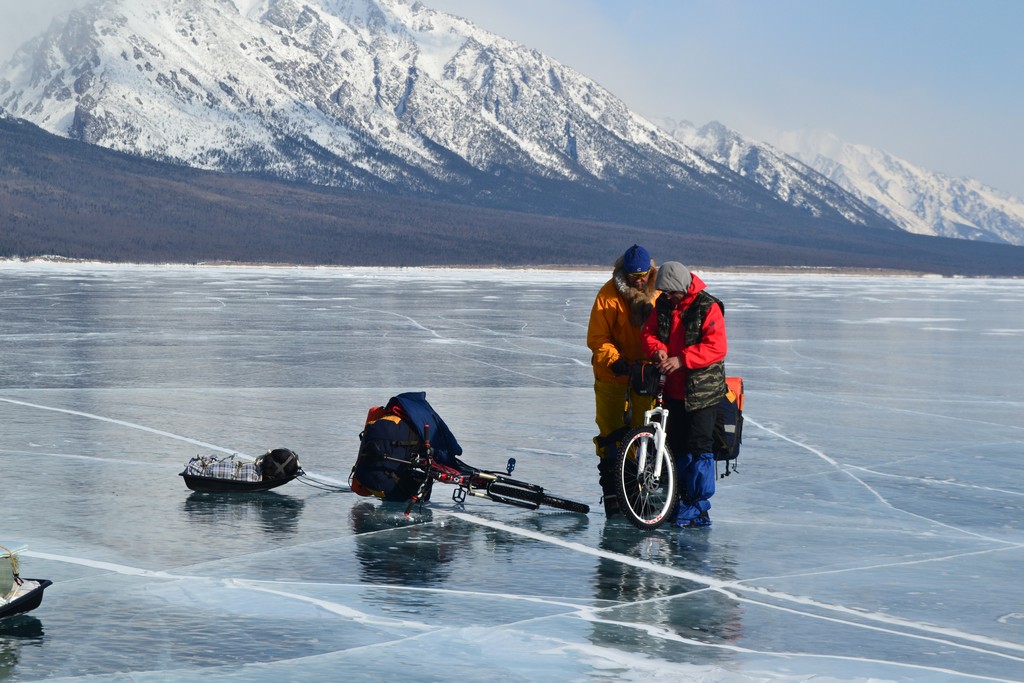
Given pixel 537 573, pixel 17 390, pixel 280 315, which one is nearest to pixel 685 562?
pixel 537 573

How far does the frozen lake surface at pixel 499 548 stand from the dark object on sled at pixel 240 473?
16 cm

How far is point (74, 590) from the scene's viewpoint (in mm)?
7352

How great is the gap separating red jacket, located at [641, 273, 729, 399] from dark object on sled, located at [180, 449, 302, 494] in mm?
2755

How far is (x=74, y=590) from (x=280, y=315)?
1148 inches

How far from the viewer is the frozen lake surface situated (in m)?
6.41

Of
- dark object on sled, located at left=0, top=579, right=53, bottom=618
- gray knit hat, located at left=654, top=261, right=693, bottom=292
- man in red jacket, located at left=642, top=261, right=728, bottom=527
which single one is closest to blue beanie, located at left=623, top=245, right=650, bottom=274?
man in red jacket, located at left=642, top=261, right=728, bottom=527

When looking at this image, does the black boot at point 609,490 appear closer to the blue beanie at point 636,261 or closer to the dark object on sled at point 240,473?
the blue beanie at point 636,261

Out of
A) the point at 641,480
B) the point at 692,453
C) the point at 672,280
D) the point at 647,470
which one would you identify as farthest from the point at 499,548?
the point at 672,280

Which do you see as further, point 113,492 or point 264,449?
point 264,449

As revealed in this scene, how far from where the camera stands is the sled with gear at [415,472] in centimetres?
980

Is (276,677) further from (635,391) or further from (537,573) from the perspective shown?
(635,391)

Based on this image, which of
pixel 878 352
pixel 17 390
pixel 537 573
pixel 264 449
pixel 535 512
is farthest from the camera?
pixel 878 352

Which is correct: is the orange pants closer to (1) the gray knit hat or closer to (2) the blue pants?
(2) the blue pants

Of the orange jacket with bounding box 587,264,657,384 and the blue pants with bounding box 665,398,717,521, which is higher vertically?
the orange jacket with bounding box 587,264,657,384
